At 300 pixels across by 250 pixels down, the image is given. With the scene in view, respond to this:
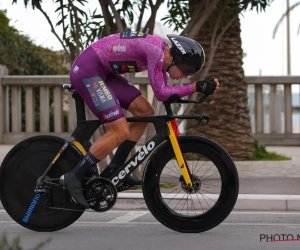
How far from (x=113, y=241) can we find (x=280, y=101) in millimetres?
10419

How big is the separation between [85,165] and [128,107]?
0.61m

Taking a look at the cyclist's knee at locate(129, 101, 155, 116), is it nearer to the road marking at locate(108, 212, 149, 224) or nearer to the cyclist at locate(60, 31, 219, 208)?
the cyclist at locate(60, 31, 219, 208)

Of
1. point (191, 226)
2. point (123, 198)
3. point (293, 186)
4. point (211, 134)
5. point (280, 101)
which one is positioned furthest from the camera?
point (280, 101)

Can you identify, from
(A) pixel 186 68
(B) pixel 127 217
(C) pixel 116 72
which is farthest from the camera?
(B) pixel 127 217

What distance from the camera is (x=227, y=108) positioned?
14234 mm

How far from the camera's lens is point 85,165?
7.19 metres

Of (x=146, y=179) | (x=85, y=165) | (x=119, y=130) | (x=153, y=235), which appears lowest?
(x=153, y=235)

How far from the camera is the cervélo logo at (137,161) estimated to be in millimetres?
7215

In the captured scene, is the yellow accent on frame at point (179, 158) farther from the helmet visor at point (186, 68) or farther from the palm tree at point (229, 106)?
the palm tree at point (229, 106)

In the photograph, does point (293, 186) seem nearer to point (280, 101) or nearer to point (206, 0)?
point (206, 0)

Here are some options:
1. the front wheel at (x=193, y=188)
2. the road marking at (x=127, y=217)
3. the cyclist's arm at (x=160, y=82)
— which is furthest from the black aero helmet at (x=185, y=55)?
the road marking at (x=127, y=217)

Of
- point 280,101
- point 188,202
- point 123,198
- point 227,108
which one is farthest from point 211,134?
point 188,202

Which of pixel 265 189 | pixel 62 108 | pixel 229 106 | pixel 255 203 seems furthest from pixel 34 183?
pixel 62 108

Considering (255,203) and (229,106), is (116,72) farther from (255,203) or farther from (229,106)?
(229,106)
